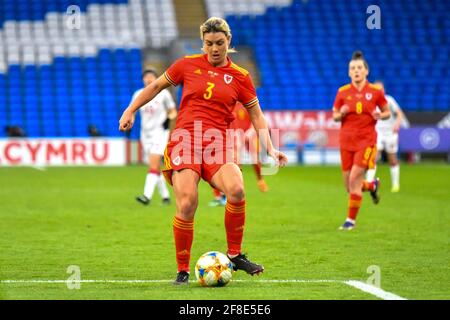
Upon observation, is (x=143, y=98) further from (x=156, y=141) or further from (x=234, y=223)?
(x=156, y=141)

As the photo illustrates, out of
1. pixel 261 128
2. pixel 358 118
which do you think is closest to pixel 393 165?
pixel 358 118

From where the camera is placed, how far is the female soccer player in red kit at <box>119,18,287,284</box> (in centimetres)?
814

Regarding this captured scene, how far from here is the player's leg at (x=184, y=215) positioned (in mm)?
8094

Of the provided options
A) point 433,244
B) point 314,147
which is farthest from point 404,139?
point 433,244

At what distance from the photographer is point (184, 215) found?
815cm

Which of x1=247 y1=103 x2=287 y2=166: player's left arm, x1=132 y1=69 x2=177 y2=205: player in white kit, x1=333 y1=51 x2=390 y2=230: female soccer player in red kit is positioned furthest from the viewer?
x1=132 y1=69 x2=177 y2=205: player in white kit

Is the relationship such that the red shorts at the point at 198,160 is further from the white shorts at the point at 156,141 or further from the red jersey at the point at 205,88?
the white shorts at the point at 156,141

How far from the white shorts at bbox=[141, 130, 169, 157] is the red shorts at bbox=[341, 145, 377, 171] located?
432 centimetres

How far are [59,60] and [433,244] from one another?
26.4 meters

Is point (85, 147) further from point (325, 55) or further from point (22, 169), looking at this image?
point (325, 55)

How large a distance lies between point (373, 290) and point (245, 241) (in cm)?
411

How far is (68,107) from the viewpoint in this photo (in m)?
34.3

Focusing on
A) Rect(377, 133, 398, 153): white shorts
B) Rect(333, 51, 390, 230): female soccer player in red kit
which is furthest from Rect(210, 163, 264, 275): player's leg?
Rect(377, 133, 398, 153): white shorts

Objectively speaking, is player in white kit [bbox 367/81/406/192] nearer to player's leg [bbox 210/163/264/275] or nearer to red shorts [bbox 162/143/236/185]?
player's leg [bbox 210/163/264/275]
